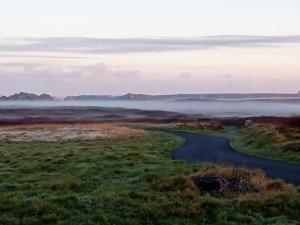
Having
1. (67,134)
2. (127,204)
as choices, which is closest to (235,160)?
(127,204)

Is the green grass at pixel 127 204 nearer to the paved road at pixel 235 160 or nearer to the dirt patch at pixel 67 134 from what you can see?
the paved road at pixel 235 160

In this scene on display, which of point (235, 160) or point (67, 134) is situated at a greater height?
point (235, 160)

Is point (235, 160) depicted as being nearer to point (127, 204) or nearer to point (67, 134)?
point (127, 204)

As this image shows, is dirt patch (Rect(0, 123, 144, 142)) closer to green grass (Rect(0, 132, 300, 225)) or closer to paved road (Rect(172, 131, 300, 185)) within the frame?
paved road (Rect(172, 131, 300, 185))

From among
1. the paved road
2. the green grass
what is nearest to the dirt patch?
the paved road

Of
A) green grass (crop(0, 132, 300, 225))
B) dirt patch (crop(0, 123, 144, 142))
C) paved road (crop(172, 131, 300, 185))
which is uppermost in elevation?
green grass (crop(0, 132, 300, 225))

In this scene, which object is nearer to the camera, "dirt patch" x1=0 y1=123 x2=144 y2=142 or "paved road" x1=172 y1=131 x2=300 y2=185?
"paved road" x1=172 y1=131 x2=300 y2=185

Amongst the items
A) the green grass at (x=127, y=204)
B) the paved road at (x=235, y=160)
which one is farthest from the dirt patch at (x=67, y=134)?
the green grass at (x=127, y=204)

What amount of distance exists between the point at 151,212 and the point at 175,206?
3.68ft

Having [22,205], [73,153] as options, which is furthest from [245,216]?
[73,153]

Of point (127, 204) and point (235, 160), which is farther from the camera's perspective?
point (235, 160)

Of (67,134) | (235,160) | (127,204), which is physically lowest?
(67,134)

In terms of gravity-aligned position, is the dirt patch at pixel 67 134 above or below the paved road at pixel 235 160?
below

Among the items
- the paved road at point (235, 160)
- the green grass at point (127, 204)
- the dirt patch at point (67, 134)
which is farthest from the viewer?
the dirt patch at point (67, 134)
